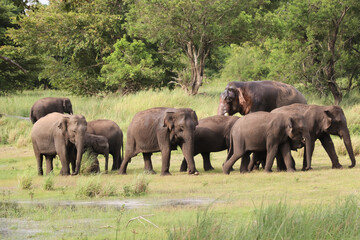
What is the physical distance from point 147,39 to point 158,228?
93.2 ft

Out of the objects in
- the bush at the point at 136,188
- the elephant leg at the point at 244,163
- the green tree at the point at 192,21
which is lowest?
the elephant leg at the point at 244,163

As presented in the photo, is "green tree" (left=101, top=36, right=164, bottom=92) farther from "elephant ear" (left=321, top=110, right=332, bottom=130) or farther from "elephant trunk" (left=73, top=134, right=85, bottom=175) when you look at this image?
"elephant ear" (left=321, top=110, right=332, bottom=130)

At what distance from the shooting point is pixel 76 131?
1602 cm

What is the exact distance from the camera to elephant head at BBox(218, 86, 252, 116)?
1858 centimetres

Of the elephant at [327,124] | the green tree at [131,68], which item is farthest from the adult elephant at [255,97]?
the green tree at [131,68]

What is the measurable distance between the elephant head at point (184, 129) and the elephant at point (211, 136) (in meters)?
1.19

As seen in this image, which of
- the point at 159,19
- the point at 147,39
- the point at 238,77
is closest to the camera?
the point at 159,19

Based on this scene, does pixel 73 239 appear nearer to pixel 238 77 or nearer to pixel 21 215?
pixel 21 215

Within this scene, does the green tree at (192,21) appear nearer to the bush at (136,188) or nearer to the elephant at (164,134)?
the elephant at (164,134)

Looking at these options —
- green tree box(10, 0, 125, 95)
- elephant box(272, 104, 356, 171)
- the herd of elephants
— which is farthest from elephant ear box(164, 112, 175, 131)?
green tree box(10, 0, 125, 95)

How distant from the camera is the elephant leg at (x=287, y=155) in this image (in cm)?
1514

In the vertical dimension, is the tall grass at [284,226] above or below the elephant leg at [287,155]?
above

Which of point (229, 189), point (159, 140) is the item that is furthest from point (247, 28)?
point (229, 189)

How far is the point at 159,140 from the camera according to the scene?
15969 mm
